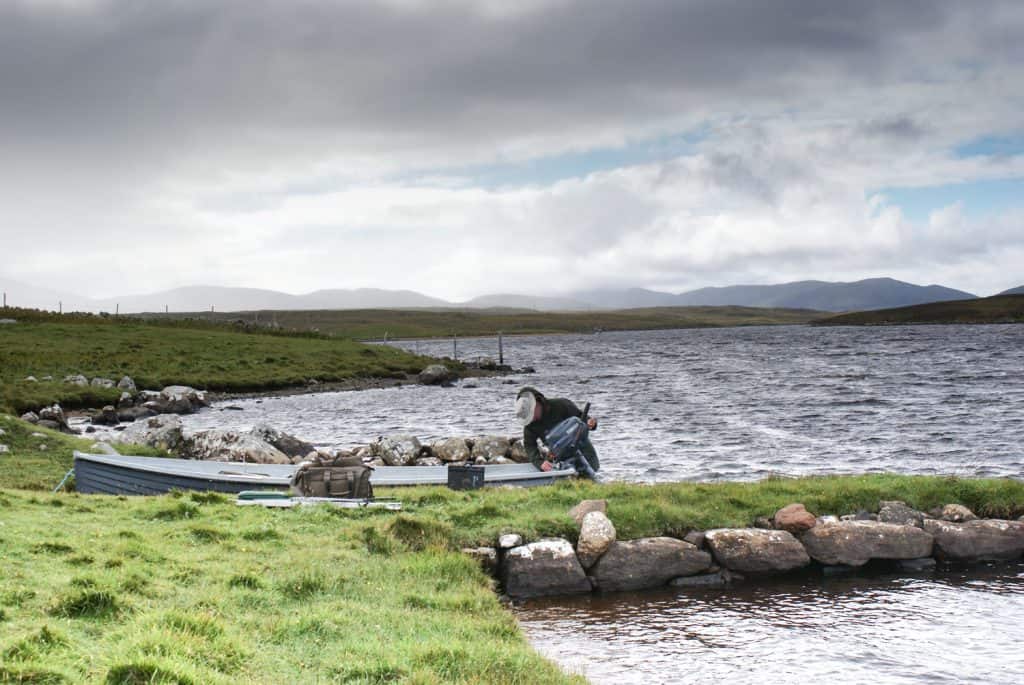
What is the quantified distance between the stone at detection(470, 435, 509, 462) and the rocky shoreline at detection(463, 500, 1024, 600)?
43.1ft

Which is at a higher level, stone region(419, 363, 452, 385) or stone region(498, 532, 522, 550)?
stone region(498, 532, 522, 550)

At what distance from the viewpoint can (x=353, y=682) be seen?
898 centimetres

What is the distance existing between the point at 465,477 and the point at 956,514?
1214 cm

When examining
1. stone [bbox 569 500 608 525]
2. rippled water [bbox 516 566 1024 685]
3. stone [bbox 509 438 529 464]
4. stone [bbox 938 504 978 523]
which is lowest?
rippled water [bbox 516 566 1024 685]

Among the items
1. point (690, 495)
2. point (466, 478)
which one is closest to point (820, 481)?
point (690, 495)

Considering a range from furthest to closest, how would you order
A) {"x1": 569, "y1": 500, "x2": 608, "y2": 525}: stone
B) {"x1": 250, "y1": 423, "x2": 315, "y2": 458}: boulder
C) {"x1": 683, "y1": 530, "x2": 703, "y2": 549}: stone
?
{"x1": 250, "y1": 423, "x2": 315, "y2": 458}: boulder
{"x1": 569, "y1": 500, "x2": 608, "y2": 525}: stone
{"x1": 683, "y1": 530, "x2": 703, "y2": 549}: stone

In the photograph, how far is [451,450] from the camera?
31.2m

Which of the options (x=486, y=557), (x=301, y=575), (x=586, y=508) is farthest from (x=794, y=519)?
(x=301, y=575)

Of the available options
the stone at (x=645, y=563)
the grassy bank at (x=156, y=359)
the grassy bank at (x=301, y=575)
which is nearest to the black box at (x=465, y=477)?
the grassy bank at (x=301, y=575)

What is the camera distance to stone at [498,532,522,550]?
54.2 ft

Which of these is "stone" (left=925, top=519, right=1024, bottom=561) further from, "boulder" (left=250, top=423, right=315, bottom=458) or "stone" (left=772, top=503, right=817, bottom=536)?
"boulder" (left=250, top=423, right=315, bottom=458)

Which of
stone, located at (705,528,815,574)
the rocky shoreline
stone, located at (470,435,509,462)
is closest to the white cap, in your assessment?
stone, located at (470,435,509,462)

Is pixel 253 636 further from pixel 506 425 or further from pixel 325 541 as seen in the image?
pixel 506 425

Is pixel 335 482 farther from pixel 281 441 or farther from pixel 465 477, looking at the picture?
pixel 281 441
